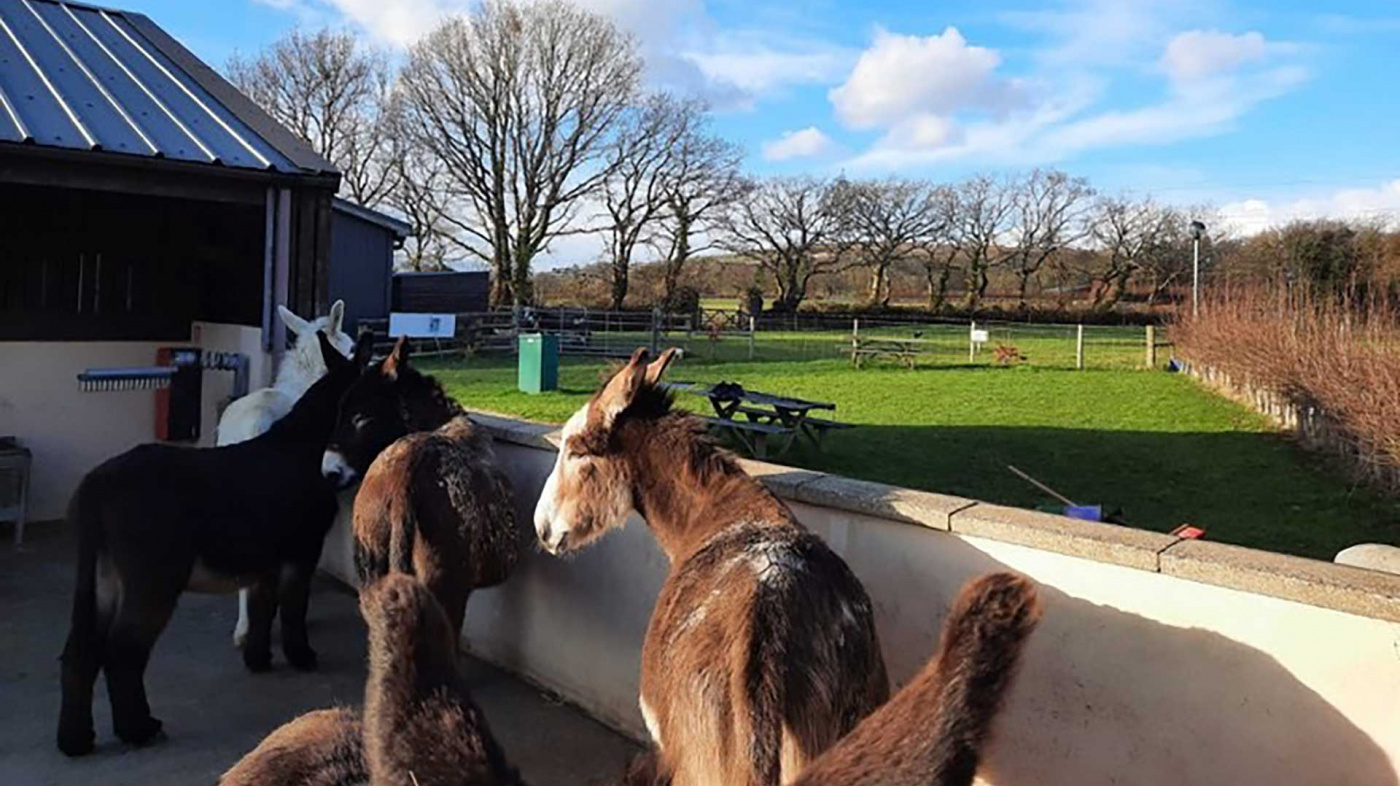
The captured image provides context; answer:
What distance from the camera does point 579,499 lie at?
10.8 ft

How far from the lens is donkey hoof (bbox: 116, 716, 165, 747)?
12.6 ft

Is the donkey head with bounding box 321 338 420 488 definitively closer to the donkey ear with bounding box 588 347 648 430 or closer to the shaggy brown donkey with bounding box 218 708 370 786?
the donkey ear with bounding box 588 347 648 430

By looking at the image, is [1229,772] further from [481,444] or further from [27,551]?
[27,551]

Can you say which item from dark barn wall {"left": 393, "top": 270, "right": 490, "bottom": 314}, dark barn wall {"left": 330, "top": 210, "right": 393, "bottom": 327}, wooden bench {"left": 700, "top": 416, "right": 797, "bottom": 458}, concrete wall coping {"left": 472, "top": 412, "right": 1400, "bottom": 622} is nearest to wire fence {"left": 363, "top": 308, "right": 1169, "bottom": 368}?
dark barn wall {"left": 330, "top": 210, "right": 393, "bottom": 327}

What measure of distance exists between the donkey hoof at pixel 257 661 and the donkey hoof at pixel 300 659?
0.33 feet

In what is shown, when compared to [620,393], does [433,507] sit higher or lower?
lower

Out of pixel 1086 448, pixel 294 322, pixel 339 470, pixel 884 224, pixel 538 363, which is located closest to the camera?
pixel 339 470

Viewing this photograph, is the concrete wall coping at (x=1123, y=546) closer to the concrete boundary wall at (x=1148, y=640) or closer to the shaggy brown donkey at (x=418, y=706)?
the concrete boundary wall at (x=1148, y=640)

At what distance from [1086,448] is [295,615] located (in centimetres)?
1068

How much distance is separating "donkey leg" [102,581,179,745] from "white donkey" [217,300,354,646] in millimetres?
1472

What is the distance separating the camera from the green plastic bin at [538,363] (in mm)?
16719

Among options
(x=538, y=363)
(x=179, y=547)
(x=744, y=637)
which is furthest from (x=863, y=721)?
(x=538, y=363)

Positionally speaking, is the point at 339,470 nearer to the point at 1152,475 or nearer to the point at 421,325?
the point at 1152,475

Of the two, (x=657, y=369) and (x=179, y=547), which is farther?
(x=179, y=547)
